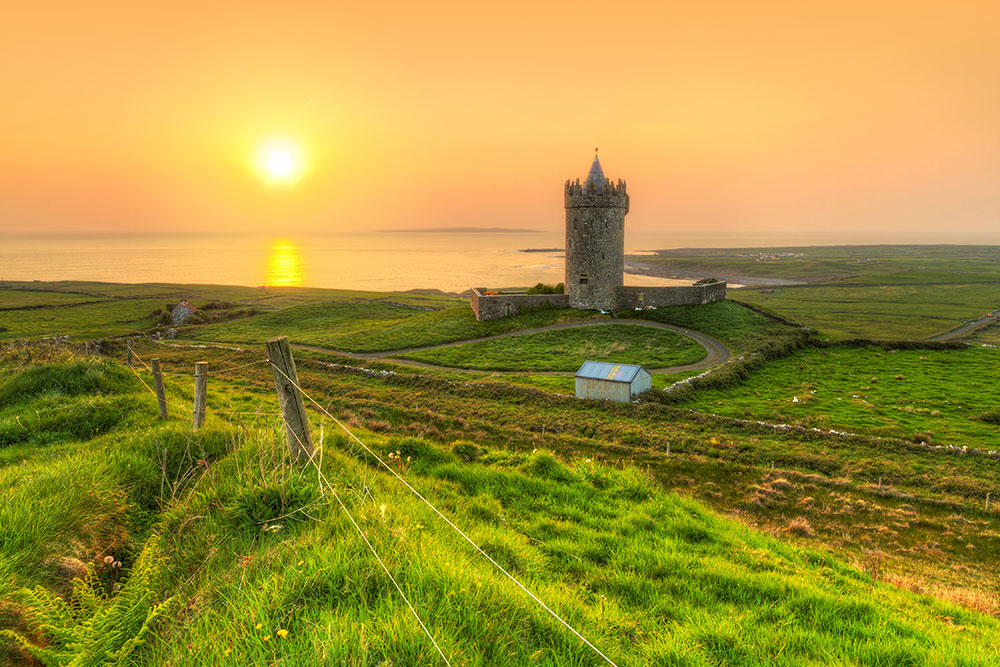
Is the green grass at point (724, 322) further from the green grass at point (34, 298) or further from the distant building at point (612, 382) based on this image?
the green grass at point (34, 298)

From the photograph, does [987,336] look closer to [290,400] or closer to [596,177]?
[596,177]

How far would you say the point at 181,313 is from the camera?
65312 millimetres

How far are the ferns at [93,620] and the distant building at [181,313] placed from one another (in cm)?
7269

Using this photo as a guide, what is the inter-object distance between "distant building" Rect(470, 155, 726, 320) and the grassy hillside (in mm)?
37351

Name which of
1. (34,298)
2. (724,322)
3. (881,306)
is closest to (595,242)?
(724,322)

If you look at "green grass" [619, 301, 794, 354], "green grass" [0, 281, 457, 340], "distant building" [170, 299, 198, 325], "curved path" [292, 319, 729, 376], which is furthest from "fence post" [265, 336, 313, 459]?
"distant building" [170, 299, 198, 325]

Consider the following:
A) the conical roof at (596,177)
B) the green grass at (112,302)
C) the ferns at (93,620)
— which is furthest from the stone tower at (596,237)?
the ferns at (93,620)

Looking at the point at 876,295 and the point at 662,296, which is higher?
the point at 876,295

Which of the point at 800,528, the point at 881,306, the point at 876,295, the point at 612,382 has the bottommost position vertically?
the point at 800,528

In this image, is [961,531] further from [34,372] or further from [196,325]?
[196,325]

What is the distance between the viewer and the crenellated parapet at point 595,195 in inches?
1752

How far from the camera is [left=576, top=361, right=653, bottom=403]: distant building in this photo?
26.9 meters

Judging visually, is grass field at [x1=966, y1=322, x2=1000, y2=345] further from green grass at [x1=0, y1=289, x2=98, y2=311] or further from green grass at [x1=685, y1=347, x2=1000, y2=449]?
green grass at [x1=0, y1=289, x2=98, y2=311]

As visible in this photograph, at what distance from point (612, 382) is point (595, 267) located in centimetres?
2058
